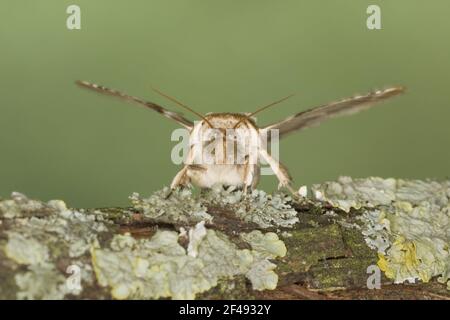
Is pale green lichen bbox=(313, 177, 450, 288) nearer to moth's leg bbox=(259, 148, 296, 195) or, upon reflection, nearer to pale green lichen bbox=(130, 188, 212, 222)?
moth's leg bbox=(259, 148, 296, 195)

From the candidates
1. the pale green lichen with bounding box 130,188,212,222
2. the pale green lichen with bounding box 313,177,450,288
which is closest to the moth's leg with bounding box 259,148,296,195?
the pale green lichen with bounding box 313,177,450,288

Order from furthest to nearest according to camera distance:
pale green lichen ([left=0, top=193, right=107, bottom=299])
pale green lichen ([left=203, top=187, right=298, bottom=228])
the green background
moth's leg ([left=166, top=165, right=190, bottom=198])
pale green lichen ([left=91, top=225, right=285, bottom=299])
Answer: the green background < moth's leg ([left=166, top=165, right=190, bottom=198]) < pale green lichen ([left=203, top=187, right=298, bottom=228]) < pale green lichen ([left=91, top=225, right=285, bottom=299]) < pale green lichen ([left=0, top=193, right=107, bottom=299])

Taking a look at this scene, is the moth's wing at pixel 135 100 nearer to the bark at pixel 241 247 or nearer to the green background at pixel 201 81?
the bark at pixel 241 247

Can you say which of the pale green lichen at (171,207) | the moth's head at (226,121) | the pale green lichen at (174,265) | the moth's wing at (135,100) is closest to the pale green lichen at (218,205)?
the pale green lichen at (171,207)

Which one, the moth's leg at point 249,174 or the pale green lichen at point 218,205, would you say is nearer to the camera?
the pale green lichen at point 218,205

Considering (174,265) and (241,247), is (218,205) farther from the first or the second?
(174,265)
